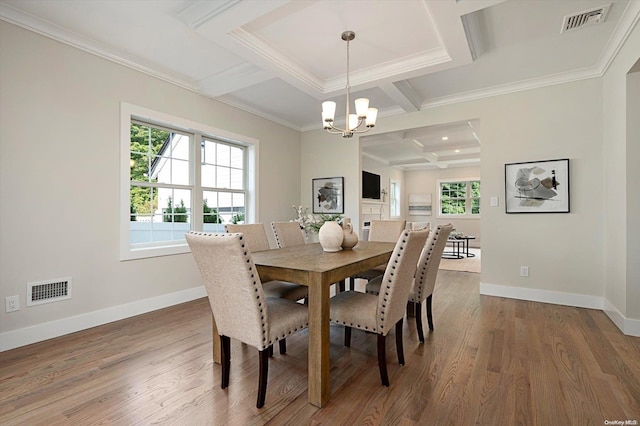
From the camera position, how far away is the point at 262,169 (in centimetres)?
484

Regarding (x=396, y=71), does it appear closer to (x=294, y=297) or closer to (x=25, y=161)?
(x=294, y=297)

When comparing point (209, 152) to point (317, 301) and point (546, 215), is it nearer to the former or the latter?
point (317, 301)

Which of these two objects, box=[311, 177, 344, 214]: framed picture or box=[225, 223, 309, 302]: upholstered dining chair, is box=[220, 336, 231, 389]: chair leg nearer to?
box=[225, 223, 309, 302]: upholstered dining chair

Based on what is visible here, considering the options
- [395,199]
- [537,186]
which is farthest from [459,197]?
[537,186]

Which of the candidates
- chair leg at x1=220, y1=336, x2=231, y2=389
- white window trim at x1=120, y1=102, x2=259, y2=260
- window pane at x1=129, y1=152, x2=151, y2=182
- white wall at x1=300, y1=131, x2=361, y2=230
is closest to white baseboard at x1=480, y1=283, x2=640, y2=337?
white wall at x1=300, y1=131, x2=361, y2=230

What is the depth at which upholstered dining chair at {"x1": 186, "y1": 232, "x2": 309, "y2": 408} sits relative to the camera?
1594 mm

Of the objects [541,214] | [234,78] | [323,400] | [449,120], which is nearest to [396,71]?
[449,120]

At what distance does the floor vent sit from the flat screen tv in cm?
636

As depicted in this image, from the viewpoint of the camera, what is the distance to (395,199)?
10.2 meters

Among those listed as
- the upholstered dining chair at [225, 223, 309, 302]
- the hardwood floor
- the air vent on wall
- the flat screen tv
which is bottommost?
the hardwood floor

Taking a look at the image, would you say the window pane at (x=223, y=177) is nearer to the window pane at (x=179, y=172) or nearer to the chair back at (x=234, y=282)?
the window pane at (x=179, y=172)

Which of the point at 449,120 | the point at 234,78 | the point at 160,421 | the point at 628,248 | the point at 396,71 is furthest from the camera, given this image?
the point at 449,120

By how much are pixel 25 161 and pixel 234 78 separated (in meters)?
2.08

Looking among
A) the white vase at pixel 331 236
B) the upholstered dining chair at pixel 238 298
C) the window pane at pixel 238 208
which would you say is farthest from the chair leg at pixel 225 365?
the window pane at pixel 238 208
